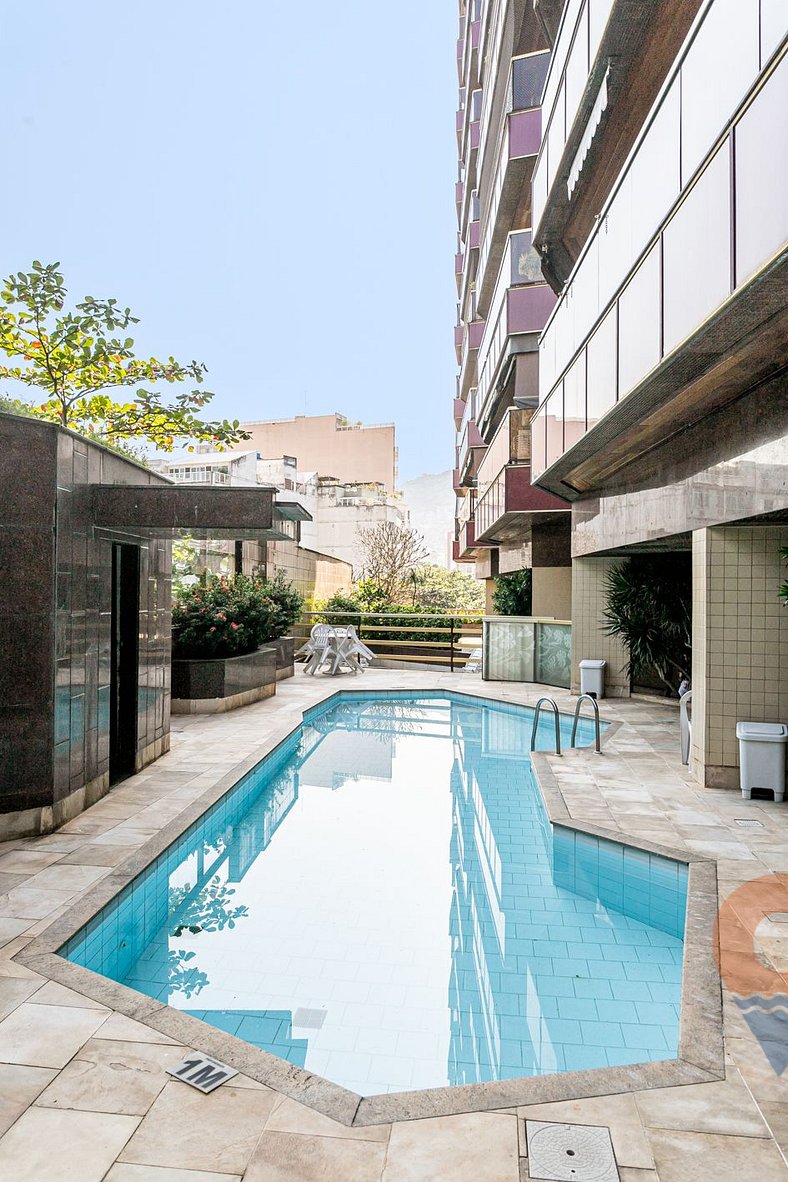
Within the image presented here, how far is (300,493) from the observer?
4397 centimetres

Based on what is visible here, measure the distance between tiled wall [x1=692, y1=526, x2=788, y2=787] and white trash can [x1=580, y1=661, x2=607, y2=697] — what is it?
649cm

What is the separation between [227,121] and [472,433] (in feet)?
112

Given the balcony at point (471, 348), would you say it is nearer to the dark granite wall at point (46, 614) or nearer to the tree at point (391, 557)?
the tree at point (391, 557)

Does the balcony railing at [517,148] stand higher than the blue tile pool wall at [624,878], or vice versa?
the balcony railing at [517,148]

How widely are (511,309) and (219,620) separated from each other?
776cm

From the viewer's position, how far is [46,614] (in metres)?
6.20

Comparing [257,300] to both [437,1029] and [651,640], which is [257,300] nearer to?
[651,640]

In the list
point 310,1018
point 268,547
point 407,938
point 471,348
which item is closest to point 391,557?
point 471,348

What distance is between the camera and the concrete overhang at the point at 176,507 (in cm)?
682

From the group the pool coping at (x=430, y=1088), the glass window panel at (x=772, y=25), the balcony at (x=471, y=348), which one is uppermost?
the balcony at (x=471, y=348)

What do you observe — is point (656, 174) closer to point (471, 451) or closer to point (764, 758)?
point (764, 758)

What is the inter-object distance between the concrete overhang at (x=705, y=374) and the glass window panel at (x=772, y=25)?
123 centimetres

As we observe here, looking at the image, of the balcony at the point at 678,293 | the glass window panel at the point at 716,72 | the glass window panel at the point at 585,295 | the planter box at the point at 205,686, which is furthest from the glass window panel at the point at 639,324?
the planter box at the point at 205,686

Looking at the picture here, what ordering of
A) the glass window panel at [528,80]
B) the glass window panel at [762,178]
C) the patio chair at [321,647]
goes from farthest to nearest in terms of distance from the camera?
1. the patio chair at [321,647]
2. the glass window panel at [528,80]
3. the glass window panel at [762,178]
